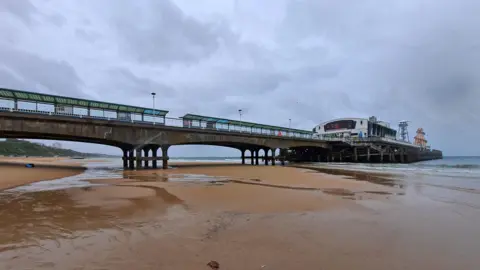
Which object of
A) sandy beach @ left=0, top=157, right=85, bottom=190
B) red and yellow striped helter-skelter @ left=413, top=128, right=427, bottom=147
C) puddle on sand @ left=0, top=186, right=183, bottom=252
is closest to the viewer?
puddle on sand @ left=0, top=186, right=183, bottom=252

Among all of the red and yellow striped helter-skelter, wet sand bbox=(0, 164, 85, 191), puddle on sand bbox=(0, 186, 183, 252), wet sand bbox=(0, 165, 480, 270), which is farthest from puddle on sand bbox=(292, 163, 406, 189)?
the red and yellow striped helter-skelter

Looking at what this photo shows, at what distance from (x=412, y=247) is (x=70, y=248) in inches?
249

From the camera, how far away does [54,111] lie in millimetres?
23047

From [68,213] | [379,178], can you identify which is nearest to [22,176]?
[68,213]

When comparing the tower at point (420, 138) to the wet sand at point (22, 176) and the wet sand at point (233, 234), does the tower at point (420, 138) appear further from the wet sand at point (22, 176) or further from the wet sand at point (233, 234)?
the wet sand at point (22, 176)

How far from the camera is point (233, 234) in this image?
550 centimetres

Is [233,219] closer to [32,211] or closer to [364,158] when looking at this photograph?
[32,211]

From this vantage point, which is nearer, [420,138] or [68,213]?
[68,213]

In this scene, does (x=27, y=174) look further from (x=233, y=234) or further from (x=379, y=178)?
(x=379, y=178)

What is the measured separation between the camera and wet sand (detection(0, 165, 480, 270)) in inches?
163

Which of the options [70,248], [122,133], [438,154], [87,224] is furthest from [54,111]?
[438,154]

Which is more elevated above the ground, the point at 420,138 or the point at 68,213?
the point at 420,138

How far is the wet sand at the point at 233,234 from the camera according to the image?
4.15m

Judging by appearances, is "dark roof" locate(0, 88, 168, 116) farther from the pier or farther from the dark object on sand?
the dark object on sand
